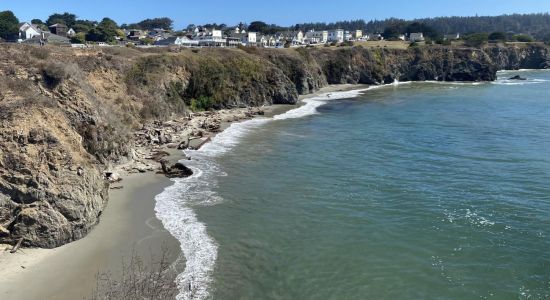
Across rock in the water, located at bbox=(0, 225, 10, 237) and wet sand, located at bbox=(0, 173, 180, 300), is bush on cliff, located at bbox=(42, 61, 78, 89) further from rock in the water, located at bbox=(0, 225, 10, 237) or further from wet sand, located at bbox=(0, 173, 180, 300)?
rock in the water, located at bbox=(0, 225, 10, 237)

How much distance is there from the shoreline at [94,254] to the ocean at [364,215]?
1.13 m

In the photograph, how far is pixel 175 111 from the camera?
53.1 metres

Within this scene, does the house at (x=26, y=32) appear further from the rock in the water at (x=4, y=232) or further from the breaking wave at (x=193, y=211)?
the rock in the water at (x=4, y=232)

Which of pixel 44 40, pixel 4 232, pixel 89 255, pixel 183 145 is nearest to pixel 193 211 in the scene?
pixel 89 255

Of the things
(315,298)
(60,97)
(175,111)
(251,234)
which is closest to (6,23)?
(175,111)

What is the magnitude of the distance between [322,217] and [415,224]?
4.79m

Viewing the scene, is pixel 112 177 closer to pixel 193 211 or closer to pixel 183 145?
pixel 193 211

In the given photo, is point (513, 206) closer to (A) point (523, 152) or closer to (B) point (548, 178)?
(B) point (548, 178)

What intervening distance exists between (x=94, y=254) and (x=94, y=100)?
52.4 feet

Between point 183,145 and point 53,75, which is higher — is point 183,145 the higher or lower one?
the lower one

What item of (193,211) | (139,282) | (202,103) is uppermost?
(202,103)

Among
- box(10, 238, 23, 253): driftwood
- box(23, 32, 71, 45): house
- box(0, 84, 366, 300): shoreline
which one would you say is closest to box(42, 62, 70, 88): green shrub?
box(0, 84, 366, 300): shoreline

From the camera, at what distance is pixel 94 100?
106 ft

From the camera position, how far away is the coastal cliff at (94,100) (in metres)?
20.6
